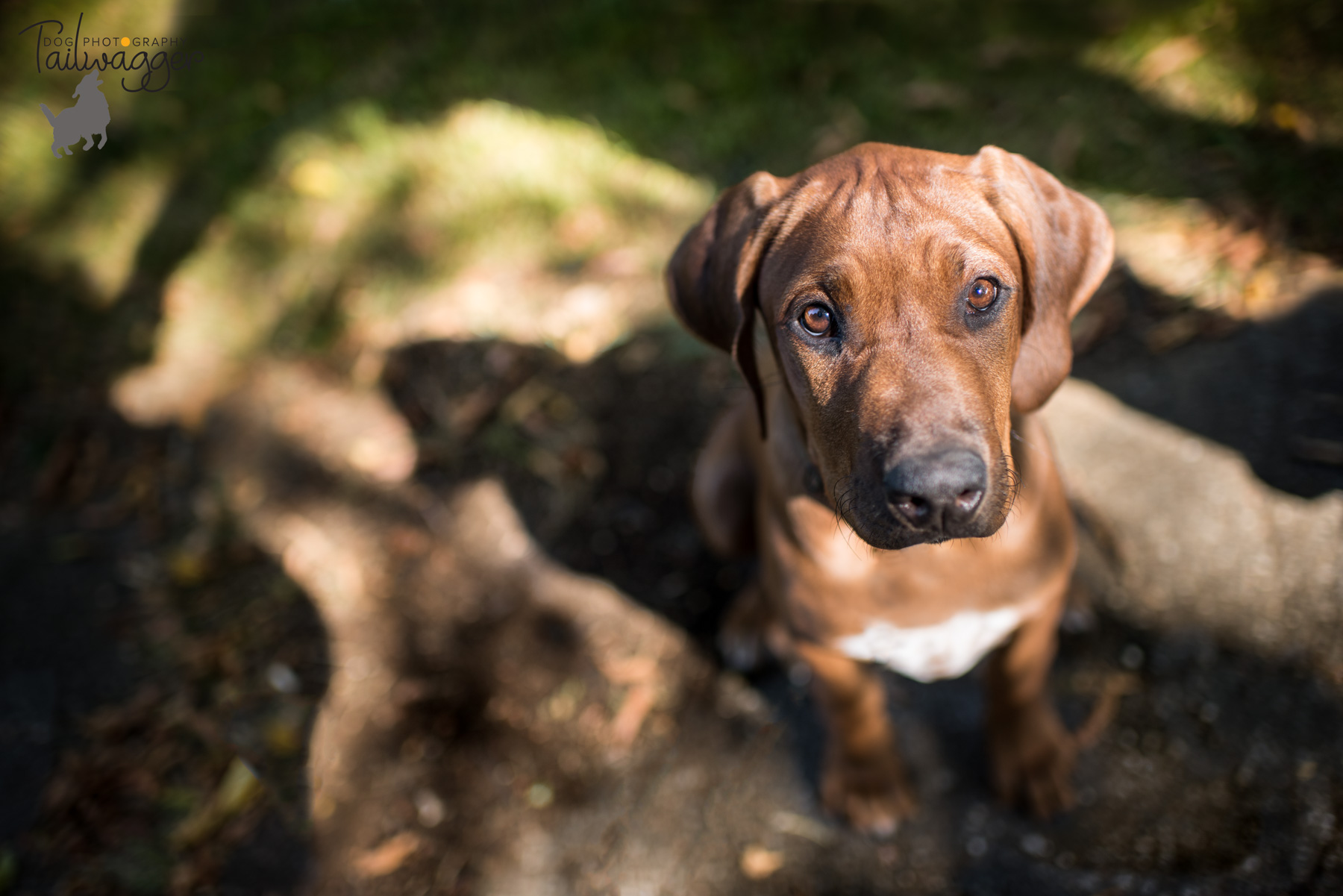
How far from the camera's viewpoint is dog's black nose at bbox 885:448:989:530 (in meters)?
1.68

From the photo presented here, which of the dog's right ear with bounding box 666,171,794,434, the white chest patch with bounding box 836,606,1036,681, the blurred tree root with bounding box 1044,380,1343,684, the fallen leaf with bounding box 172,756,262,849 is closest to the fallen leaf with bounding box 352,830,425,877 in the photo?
the fallen leaf with bounding box 172,756,262,849

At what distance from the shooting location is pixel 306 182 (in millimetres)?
5469

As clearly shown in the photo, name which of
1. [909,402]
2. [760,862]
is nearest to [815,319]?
[909,402]

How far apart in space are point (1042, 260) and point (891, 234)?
17.8 inches

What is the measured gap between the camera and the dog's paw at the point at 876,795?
273 centimetres

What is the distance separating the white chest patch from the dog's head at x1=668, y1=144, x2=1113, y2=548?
0.50 meters

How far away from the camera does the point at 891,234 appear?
1856 mm

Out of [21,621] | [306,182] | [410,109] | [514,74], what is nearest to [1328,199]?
[514,74]

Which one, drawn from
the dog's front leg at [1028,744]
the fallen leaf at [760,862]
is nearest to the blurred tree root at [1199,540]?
the dog's front leg at [1028,744]

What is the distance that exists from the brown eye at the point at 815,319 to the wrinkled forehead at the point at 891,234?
61 millimetres

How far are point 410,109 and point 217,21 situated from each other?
6.49 feet

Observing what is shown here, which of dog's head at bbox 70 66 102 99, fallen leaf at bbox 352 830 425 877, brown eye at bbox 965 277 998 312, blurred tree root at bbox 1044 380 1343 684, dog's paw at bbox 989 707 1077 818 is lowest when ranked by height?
fallen leaf at bbox 352 830 425 877

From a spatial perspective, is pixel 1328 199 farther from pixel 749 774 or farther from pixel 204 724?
pixel 204 724

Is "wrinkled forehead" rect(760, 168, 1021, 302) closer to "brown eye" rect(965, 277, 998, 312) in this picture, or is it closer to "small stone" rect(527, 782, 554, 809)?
"brown eye" rect(965, 277, 998, 312)
